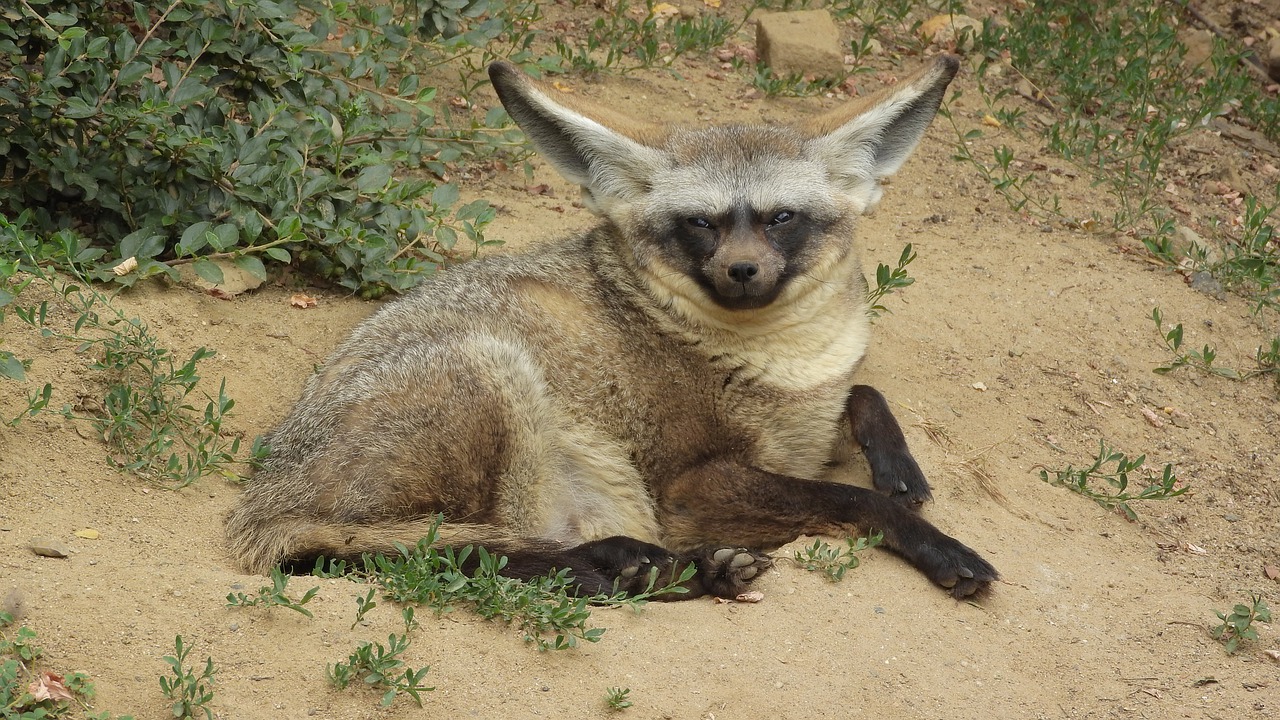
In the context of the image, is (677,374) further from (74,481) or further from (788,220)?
(74,481)

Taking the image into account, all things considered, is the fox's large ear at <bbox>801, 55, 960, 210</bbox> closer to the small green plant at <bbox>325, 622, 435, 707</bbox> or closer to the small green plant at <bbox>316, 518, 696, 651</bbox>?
the small green plant at <bbox>316, 518, 696, 651</bbox>

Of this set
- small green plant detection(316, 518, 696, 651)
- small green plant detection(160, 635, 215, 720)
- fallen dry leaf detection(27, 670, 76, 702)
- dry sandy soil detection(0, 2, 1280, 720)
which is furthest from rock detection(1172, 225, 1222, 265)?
fallen dry leaf detection(27, 670, 76, 702)

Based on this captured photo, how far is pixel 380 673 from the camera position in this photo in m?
3.51

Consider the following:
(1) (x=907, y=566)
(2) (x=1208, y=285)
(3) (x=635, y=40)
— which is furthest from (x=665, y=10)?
(1) (x=907, y=566)

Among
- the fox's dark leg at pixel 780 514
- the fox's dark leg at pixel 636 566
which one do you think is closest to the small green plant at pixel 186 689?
the fox's dark leg at pixel 636 566

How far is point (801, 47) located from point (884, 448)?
4.87 metres

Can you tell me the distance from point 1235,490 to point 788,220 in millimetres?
2832

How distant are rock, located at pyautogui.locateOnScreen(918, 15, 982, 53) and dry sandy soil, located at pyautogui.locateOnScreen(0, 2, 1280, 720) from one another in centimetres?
245

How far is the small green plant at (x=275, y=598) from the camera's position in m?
3.74

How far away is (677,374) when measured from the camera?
17.3 ft

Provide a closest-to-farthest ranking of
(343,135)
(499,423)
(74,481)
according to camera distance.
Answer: (74,481) → (499,423) → (343,135)

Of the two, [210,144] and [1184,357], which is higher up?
[210,144]

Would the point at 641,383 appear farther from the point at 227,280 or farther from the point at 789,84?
the point at 789,84

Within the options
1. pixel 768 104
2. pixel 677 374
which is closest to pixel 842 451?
pixel 677 374
